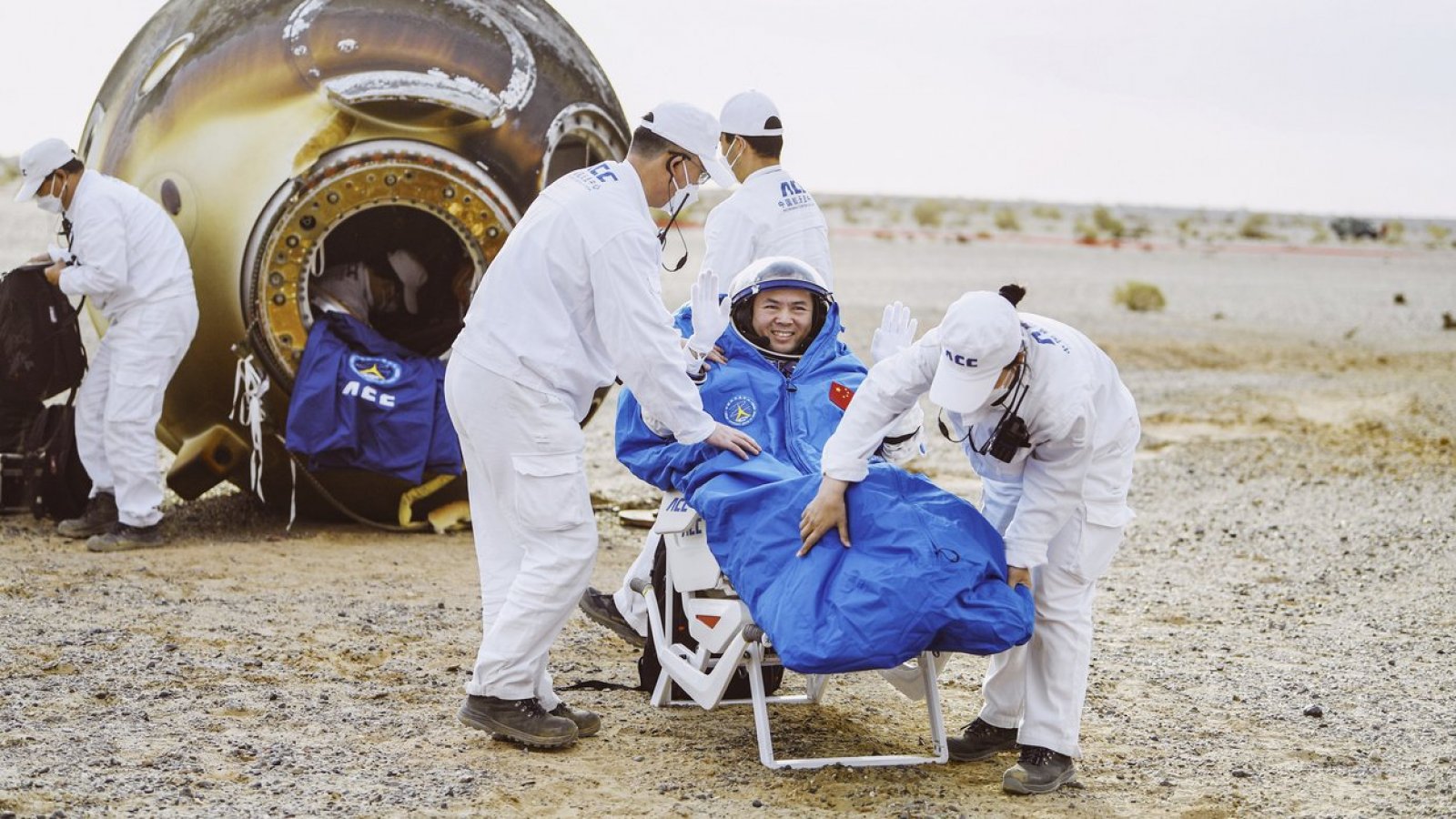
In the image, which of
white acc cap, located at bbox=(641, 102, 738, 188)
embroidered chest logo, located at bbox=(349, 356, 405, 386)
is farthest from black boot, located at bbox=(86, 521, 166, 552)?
white acc cap, located at bbox=(641, 102, 738, 188)

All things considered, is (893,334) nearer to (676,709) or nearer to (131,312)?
(676,709)

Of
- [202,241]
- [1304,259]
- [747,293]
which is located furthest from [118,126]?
[1304,259]

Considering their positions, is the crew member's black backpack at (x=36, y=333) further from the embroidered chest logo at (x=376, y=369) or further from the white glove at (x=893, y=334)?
the white glove at (x=893, y=334)

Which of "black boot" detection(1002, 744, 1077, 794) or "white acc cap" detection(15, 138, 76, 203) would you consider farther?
"white acc cap" detection(15, 138, 76, 203)

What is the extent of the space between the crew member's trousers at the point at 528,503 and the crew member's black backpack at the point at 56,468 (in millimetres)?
4133

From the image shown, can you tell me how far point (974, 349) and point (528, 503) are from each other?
1.53 meters

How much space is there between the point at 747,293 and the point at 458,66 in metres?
2.89

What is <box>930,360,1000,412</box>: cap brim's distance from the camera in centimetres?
442

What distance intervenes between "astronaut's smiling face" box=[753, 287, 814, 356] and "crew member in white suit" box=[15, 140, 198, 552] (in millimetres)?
3437

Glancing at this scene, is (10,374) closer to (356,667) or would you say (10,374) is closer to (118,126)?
(118,126)

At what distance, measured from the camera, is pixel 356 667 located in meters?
6.07

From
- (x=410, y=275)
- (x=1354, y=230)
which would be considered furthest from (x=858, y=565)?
(x=1354, y=230)

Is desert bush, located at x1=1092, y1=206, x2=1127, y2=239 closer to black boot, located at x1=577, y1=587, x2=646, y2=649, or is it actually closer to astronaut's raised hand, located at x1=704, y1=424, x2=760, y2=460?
black boot, located at x1=577, y1=587, x2=646, y2=649

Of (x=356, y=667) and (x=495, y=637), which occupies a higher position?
(x=495, y=637)
